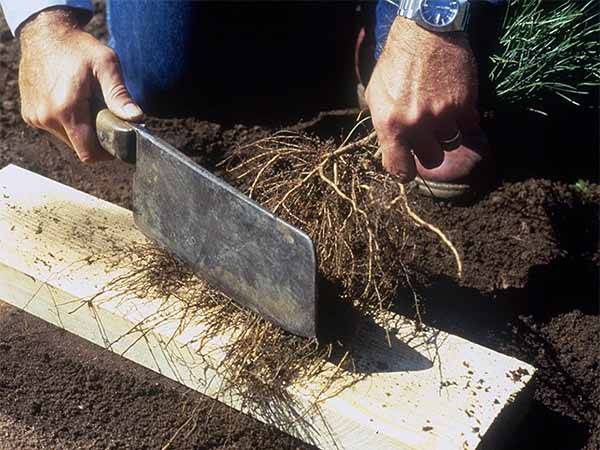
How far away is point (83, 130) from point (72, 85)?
10cm

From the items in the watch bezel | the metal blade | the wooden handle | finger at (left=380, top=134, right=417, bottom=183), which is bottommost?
the metal blade

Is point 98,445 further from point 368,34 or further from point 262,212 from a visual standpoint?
point 368,34

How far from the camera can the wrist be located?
215 cm

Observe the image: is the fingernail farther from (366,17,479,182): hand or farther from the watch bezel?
the watch bezel

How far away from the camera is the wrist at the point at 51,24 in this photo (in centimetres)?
215

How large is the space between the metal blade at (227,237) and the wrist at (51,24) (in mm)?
405

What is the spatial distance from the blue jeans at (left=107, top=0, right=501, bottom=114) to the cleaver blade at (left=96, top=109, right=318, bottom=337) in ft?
3.27

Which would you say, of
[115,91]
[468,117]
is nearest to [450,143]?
[468,117]

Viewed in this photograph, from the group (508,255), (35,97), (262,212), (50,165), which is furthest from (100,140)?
(508,255)

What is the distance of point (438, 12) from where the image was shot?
6.44 feet

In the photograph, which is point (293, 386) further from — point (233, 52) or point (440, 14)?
point (233, 52)

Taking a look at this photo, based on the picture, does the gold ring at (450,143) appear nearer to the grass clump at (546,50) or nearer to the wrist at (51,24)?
the grass clump at (546,50)

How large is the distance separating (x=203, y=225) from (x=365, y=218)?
35 centimetres

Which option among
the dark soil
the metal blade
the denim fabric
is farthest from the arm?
the denim fabric
